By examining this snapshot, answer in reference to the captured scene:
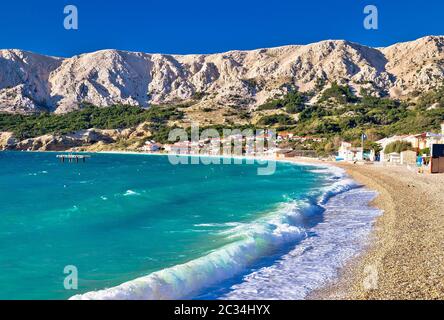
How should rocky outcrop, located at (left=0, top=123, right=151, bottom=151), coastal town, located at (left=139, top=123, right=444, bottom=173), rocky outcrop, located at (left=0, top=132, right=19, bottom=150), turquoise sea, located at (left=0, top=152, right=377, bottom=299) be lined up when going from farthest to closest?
rocky outcrop, located at (left=0, top=132, right=19, bottom=150) < rocky outcrop, located at (left=0, top=123, right=151, bottom=151) < coastal town, located at (left=139, top=123, right=444, bottom=173) < turquoise sea, located at (left=0, top=152, right=377, bottom=299)

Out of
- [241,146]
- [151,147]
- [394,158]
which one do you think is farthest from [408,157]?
[151,147]

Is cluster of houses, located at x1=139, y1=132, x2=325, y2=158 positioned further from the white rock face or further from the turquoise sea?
the turquoise sea

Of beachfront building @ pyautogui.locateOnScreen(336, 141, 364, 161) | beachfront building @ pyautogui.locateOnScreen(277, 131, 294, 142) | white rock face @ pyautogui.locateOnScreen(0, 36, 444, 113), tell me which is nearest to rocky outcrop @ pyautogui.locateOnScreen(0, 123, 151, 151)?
white rock face @ pyautogui.locateOnScreen(0, 36, 444, 113)

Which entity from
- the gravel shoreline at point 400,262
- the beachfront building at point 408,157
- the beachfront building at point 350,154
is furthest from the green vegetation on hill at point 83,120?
the gravel shoreline at point 400,262

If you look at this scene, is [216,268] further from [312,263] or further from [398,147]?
[398,147]

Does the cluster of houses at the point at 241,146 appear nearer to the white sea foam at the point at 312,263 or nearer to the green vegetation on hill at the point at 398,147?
the green vegetation on hill at the point at 398,147

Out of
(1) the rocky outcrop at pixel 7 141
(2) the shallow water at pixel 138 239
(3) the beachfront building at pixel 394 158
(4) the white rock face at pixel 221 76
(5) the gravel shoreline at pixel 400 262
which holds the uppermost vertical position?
(4) the white rock face at pixel 221 76
